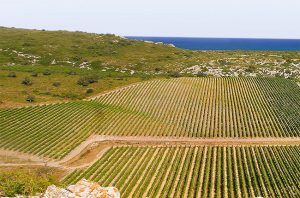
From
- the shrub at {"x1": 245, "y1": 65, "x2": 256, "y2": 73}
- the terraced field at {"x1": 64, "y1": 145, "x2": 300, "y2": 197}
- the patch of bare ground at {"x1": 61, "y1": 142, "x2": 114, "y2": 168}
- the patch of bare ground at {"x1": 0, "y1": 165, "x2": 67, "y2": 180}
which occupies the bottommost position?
the patch of bare ground at {"x1": 0, "y1": 165, "x2": 67, "y2": 180}

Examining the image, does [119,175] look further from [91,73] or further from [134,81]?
[91,73]

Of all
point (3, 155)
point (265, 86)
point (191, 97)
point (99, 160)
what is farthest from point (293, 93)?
point (3, 155)

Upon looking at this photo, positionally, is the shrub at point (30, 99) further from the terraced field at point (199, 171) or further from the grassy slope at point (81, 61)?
the terraced field at point (199, 171)

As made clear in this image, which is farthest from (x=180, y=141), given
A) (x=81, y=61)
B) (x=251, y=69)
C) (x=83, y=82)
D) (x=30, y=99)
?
(x=81, y=61)

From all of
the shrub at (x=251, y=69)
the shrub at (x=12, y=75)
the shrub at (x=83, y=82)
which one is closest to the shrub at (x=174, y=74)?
the shrub at (x=251, y=69)

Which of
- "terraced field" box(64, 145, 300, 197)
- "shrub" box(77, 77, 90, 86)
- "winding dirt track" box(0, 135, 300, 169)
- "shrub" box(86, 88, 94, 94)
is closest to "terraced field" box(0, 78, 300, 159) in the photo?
"winding dirt track" box(0, 135, 300, 169)

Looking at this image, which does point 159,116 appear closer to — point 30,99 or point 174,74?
point 30,99

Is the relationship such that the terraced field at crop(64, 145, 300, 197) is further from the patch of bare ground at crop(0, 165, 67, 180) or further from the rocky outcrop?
the rocky outcrop

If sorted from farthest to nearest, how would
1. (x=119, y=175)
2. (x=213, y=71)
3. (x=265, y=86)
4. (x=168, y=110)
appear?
1. (x=213, y=71)
2. (x=265, y=86)
3. (x=168, y=110)
4. (x=119, y=175)
